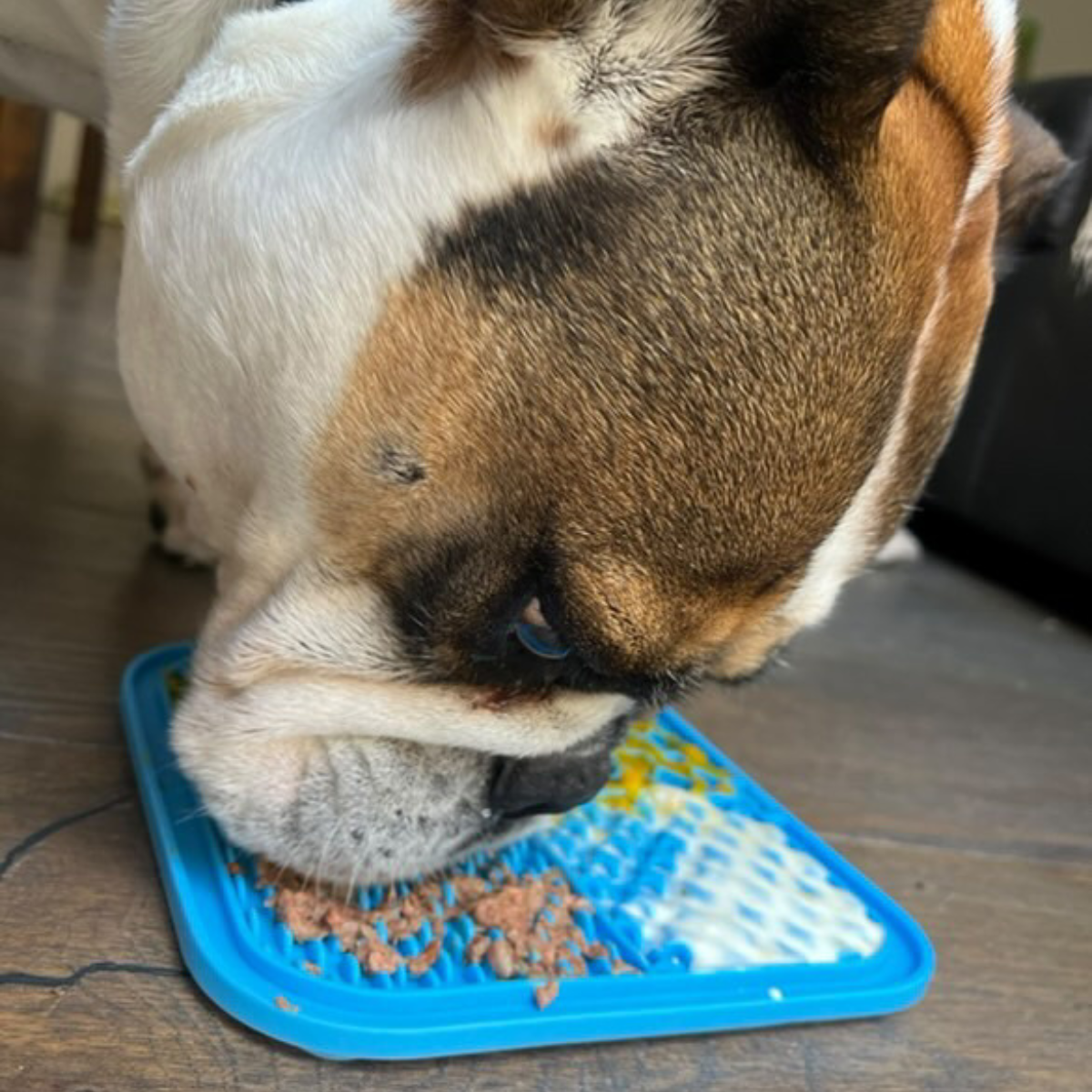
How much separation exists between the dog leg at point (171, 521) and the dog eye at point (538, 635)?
0.70m

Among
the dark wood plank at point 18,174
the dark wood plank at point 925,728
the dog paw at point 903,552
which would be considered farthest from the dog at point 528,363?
the dark wood plank at point 18,174

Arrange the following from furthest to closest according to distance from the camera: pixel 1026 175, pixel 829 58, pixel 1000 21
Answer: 1. pixel 1026 175
2. pixel 1000 21
3. pixel 829 58

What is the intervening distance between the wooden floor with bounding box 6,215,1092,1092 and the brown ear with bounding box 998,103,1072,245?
536 mm

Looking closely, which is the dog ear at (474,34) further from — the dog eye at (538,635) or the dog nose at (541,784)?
the dog nose at (541,784)

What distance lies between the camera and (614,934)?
0.89 m

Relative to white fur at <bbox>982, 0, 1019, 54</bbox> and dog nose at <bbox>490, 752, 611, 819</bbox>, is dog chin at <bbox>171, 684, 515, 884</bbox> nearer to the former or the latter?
dog nose at <bbox>490, 752, 611, 819</bbox>

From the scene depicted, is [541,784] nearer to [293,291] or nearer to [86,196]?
[293,291]

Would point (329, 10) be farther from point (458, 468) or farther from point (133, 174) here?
point (458, 468)

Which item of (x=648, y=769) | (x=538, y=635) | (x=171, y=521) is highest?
(x=538, y=635)

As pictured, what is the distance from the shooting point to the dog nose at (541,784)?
865 mm

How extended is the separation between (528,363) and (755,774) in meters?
0.67

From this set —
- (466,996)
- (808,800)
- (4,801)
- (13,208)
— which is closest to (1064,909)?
(808,800)

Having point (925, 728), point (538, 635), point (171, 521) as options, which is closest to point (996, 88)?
point (538, 635)

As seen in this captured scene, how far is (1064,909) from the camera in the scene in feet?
3.72
